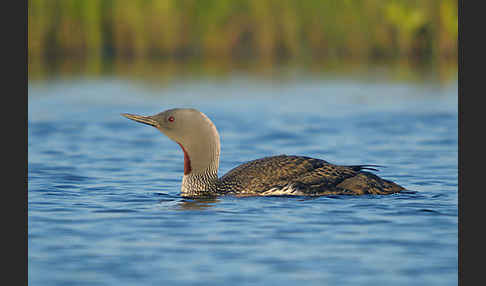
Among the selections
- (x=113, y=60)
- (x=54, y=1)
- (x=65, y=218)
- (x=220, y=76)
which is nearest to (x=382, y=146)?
(x=65, y=218)

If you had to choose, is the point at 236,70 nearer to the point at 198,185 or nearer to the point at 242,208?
the point at 198,185

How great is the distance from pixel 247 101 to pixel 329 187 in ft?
27.4

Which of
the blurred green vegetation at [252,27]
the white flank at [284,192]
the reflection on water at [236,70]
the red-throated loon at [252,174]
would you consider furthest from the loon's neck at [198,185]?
the blurred green vegetation at [252,27]

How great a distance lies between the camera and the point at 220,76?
19.0 m

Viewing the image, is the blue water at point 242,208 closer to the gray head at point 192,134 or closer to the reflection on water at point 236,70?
the gray head at point 192,134

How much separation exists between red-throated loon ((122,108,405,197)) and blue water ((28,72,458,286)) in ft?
0.45

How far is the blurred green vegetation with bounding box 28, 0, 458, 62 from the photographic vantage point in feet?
66.7

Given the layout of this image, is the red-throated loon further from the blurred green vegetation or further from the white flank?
the blurred green vegetation

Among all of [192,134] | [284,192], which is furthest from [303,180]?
[192,134]

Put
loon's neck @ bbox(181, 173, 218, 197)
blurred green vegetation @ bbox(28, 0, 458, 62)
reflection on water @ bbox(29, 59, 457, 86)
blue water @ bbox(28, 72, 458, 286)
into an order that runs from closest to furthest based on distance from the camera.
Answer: blue water @ bbox(28, 72, 458, 286), loon's neck @ bbox(181, 173, 218, 197), reflection on water @ bbox(29, 59, 457, 86), blurred green vegetation @ bbox(28, 0, 458, 62)

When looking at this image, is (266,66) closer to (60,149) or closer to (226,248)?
(60,149)

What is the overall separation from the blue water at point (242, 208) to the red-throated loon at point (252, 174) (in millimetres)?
137

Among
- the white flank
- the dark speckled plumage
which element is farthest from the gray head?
the white flank

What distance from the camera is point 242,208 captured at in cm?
665
